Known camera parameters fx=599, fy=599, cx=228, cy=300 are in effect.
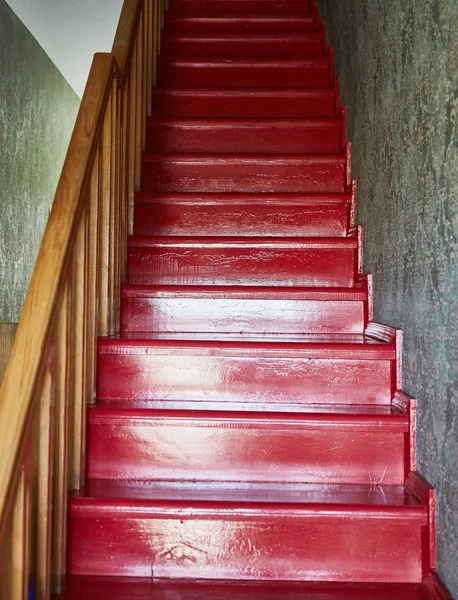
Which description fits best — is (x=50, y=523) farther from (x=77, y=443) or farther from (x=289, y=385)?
(x=289, y=385)

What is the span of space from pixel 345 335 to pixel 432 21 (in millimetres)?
1000

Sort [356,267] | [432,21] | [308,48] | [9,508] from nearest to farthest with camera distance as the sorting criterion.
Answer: [9,508]
[432,21]
[356,267]
[308,48]

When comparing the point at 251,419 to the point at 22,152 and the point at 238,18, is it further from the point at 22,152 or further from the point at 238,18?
the point at 22,152

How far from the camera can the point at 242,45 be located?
351cm

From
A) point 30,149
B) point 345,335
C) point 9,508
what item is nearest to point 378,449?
point 345,335

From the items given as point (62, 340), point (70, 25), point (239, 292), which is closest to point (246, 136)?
point (239, 292)

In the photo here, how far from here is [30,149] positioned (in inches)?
174

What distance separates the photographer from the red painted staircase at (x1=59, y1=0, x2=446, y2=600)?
1373 mm

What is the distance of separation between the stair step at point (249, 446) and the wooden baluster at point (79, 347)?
0.08 m

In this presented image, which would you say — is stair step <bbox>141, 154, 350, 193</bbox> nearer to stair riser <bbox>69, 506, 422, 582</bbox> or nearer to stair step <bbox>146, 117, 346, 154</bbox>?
stair step <bbox>146, 117, 346, 154</bbox>

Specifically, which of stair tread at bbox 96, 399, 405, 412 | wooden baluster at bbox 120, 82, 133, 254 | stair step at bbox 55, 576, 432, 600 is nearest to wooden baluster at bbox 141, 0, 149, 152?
wooden baluster at bbox 120, 82, 133, 254

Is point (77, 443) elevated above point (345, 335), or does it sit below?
below

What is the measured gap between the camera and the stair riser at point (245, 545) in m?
1.37

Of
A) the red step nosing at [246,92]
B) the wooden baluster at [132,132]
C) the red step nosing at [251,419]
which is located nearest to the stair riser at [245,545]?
the red step nosing at [251,419]
